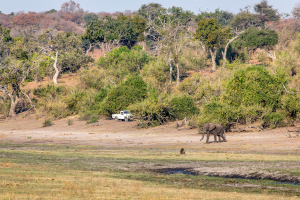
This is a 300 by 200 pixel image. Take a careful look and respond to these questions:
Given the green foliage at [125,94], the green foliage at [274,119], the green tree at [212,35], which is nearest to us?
the green foliage at [274,119]

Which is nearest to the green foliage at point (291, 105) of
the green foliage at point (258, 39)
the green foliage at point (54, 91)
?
the green foliage at point (54, 91)

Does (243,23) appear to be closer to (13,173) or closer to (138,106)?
(138,106)

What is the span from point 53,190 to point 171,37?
60.0 metres

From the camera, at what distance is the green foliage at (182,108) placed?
42.5 metres

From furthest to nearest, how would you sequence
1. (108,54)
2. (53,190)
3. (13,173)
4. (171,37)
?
(108,54)
(171,37)
(13,173)
(53,190)

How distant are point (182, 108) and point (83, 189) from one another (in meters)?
32.5

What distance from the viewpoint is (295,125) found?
35344mm

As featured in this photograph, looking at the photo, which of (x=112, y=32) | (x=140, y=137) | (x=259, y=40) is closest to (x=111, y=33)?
(x=112, y=32)

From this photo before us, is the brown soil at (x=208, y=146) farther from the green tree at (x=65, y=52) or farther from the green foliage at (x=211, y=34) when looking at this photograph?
the green foliage at (x=211, y=34)

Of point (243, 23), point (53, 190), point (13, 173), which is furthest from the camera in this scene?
point (243, 23)

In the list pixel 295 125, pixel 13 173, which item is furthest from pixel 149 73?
pixel 13 173

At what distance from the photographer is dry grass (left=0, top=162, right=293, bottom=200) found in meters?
9.84

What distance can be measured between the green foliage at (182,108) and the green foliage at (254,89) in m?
5.67

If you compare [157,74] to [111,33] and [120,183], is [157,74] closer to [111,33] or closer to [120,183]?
[111,33]
